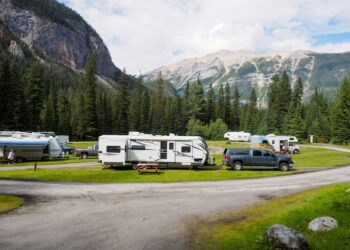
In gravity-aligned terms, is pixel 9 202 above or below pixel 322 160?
below

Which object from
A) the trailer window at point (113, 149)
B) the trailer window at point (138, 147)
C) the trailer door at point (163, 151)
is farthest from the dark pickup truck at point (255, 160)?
the trailer window at point (113, 149)

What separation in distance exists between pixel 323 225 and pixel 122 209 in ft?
31.8

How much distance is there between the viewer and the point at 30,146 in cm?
4578

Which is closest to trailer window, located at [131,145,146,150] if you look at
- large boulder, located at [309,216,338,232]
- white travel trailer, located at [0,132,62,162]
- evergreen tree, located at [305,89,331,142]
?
white travel trailer, located at [0,132,62,162]

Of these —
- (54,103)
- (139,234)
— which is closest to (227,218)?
(139,234)

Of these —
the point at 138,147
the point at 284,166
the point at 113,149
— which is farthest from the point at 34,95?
the point at 284,166

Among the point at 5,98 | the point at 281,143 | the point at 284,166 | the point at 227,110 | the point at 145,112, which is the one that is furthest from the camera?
the point at 227,110

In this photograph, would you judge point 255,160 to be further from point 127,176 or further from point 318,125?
point 318,125

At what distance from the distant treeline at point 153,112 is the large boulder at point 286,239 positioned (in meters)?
64.6

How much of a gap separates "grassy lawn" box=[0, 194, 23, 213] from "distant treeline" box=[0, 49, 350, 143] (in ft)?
164

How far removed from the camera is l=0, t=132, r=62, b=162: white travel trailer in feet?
144

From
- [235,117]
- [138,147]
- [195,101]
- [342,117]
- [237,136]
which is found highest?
[195,101]

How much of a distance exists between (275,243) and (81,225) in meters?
7.92

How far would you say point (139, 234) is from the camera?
14.1 m
